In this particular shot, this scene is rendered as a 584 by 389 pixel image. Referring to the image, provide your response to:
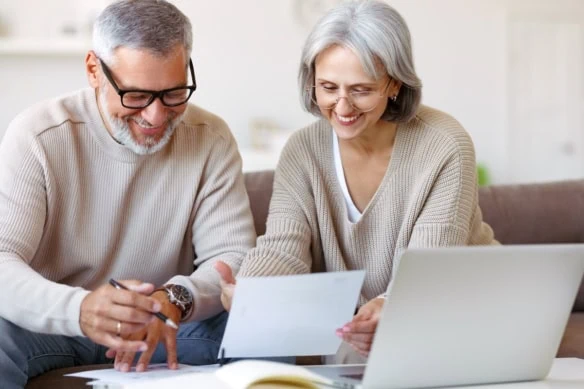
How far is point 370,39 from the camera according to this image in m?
2.08

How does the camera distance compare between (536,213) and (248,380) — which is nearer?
(248,380)

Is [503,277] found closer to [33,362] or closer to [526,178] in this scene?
[33,362]

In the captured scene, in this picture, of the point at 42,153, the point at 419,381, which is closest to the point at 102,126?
the point at 42,153

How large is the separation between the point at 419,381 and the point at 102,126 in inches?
40.5

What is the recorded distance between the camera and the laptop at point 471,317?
139 cm

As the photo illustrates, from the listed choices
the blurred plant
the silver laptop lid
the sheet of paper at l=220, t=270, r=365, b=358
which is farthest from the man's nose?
the blurred plant

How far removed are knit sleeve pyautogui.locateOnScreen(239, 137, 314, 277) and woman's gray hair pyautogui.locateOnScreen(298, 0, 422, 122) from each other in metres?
0.24

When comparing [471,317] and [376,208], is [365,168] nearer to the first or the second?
[376,208]

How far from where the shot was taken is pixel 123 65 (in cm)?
201

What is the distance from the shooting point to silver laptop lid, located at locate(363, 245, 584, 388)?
139 centimetres

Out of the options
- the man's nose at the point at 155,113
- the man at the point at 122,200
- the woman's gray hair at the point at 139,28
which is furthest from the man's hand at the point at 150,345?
the woman's gray hair at the point at 139,28

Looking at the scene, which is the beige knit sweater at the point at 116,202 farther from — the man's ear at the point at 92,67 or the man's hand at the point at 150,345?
the man's hand at the point at 150,345

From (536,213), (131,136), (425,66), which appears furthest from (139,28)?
(425,66)

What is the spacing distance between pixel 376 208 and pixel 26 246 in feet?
2.56
